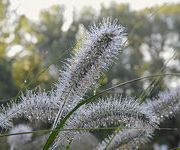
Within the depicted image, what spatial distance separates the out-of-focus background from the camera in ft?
5.53

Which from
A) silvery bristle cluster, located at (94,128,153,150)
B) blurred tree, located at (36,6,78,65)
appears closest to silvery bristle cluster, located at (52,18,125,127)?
blurred tree, located at (36,6,78,65)

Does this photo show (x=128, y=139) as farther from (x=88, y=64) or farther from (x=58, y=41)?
(x=58, y=41)

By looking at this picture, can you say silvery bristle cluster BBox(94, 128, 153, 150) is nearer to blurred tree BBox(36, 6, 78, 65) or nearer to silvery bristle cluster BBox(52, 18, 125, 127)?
silvery bristle cluster BBox(52, 18, 125, 127)

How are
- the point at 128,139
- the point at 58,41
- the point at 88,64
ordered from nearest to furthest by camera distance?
the point at 88,64
the point at 128,139
the point at 58,41

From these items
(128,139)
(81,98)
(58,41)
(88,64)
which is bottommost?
(128,139)

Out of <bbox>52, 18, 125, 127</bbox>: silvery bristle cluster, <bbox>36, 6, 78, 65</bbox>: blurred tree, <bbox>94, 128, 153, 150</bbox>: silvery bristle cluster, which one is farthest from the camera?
<bbox>36, 6, 78, 65</bbox>: blurred tree

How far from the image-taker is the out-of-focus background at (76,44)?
168 centimetres

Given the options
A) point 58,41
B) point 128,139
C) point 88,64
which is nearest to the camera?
point 88,64

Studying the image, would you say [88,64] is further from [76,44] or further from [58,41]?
[58,41]

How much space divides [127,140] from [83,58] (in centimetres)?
53

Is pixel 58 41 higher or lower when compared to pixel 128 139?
higher

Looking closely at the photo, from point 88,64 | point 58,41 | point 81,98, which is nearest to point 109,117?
point 81,98

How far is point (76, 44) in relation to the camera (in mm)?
1356

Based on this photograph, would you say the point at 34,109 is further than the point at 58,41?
No
